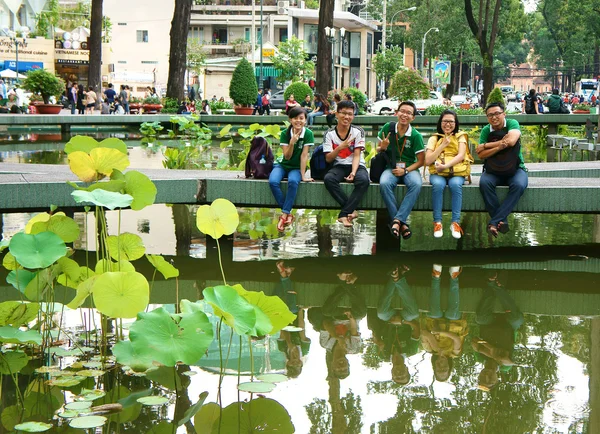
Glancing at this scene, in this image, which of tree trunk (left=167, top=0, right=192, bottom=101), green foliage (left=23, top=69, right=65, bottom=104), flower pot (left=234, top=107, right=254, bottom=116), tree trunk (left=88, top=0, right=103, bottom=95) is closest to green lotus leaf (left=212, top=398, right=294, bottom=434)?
tree trunk (left=167, top=0, right=192, bottom=101)

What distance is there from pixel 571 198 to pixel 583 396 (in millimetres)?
4299

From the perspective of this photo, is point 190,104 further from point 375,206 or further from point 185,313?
point 185,313

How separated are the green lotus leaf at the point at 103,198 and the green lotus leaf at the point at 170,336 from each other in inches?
30.1

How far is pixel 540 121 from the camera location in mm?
25812

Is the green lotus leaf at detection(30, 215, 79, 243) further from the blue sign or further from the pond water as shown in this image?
the blue sign

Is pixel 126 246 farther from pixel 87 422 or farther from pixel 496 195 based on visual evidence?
pixel 496 195

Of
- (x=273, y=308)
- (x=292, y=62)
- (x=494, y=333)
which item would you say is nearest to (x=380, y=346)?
(x=494, y=333)

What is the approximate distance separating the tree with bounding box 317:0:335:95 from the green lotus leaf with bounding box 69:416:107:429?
27.3m

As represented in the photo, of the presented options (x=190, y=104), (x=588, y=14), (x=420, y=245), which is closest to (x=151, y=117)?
(x=190, y=104)

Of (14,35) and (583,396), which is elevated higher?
(14,35)

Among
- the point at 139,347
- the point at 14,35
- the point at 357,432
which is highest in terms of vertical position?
the point at 14,35

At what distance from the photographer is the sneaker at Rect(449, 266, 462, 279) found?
7344mm

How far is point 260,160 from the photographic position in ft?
29.1

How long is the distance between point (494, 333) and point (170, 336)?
2283 millimetres
